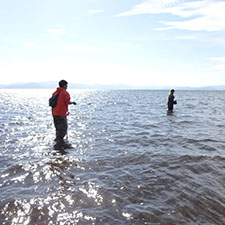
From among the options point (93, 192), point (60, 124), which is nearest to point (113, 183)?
point (93, 192)

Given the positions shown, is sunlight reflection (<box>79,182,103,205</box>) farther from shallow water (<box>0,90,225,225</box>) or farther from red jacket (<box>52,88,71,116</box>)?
red jacket (<box>52,88,71,116</box>)

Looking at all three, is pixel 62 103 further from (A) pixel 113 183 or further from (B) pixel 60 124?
(A) pixel 113 183

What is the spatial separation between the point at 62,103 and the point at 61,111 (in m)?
0.41

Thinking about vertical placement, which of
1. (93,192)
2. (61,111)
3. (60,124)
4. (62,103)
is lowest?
(93,192)

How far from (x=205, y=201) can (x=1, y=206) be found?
4.77 meters

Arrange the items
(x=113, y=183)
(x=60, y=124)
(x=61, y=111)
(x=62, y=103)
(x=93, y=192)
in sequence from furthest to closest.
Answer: (x=60, y=124), (x=61, y=111), (x=62, y=103), (x=113, y=183), (x=93, y=192)

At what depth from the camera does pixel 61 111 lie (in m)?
9.91

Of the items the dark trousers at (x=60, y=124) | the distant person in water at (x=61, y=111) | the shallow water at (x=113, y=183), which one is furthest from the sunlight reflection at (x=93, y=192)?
the dark trousers at (x=60, y=124)

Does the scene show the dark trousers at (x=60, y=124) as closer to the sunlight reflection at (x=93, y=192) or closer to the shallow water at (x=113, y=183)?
the shallow water at (x=113, y=183)

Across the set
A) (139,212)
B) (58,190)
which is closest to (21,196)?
(58,190)

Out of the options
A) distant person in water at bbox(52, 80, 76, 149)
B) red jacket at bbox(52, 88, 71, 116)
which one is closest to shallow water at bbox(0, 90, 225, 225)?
distant person in water at bbox(52, 80, 76, 149)

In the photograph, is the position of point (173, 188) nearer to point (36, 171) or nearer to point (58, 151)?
point (36, 171)

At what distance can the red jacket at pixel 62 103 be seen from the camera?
9.63 metres

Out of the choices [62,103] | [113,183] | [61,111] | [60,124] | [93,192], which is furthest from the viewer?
[60,124]
